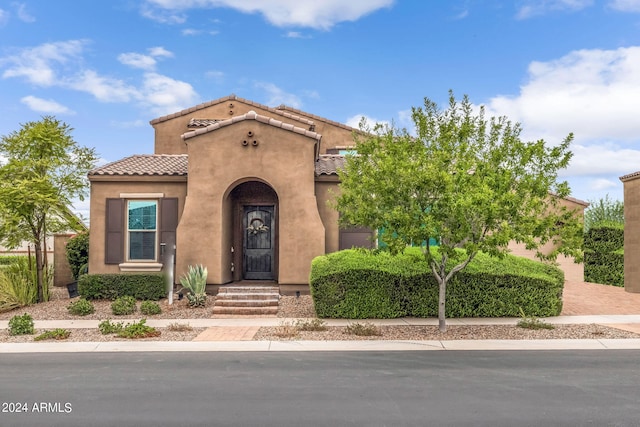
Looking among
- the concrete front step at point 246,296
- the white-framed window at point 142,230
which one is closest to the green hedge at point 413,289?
the concrete front step at point 246,296

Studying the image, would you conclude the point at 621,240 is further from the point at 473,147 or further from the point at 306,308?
the point at 306,308

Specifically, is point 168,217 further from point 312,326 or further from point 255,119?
point 312,326

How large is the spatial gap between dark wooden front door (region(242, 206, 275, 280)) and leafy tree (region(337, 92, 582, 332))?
19.4ft

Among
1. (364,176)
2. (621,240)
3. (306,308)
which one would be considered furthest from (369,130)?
(621,240)

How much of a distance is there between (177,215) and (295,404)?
10.7 m

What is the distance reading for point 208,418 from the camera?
579cm

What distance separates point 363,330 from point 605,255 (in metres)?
14.1

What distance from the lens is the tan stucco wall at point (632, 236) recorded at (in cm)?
1778

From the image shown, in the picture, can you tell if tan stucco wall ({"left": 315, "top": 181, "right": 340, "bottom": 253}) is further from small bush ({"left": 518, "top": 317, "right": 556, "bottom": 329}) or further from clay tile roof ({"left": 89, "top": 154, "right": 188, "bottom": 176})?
small bush ({"left": 518, "top": 317, "right": 556, "bottom": 329})

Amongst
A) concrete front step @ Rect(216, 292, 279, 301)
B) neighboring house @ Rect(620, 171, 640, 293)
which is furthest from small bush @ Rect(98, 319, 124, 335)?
neighboring house @ Rect(620, 171, 640, 293)

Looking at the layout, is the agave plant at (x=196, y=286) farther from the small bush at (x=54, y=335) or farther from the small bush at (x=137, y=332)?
the small bush at (x=54, y=335)

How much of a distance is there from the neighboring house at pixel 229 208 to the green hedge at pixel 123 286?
590 millimetres

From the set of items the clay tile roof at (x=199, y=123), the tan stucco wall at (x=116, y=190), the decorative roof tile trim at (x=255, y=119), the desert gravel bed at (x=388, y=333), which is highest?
the clay tile roof at (x=199, y=123)

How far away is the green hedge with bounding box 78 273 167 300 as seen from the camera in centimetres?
1494
